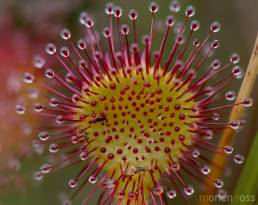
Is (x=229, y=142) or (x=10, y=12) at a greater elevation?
(x=10, y=12)

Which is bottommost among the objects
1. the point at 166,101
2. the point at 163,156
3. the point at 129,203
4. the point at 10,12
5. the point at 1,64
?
the point at 129,203

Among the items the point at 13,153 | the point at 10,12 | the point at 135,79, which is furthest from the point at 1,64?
the point at 135,79

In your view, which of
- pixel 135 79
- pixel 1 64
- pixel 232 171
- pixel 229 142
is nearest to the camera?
pixel 135 79

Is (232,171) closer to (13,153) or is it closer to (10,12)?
(13,153)

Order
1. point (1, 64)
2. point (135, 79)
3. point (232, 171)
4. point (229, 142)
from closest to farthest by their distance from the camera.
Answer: point (135, 79)
point (229, 142)
point (232, 171)
point (1, 64)

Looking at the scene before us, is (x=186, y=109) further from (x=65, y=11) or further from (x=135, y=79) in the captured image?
(x=65, y=11)

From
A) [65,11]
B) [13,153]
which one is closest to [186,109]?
[13,153]

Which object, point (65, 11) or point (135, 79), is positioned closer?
point (135, 79)
